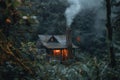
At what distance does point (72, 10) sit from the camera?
138ft

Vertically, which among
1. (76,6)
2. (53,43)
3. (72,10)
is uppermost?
(76,6)

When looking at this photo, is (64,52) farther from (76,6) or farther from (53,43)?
(76,6)

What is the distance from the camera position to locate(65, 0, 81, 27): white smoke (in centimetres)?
4030

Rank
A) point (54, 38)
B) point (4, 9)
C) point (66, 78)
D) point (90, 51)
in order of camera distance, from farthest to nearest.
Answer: point (90, 51) < point (54, 38) < point (66, 78) < point (4, 9)

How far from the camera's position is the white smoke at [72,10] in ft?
132

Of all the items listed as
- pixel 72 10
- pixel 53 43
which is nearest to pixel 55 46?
pixel 53 43

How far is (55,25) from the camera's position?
40844mm

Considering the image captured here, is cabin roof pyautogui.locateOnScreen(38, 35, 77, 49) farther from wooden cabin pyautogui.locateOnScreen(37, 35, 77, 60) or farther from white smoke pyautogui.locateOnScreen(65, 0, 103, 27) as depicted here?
white smoke pyautogui.locateOnScreen(65, 0, 103, 27)

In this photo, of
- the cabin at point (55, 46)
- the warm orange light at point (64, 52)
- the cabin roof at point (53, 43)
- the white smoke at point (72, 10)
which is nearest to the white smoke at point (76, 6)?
the white smoke at point (72, 10)

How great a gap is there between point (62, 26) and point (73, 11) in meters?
3.40

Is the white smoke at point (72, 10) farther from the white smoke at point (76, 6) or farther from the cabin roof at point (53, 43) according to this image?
the cabin roof at point (53, 43)

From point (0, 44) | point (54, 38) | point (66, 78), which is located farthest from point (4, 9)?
point (54, 38)

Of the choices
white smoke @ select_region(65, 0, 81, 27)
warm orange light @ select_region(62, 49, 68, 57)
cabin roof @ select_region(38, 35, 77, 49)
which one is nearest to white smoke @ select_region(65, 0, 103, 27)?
white smoke @ select_region(65, 0, 81, 27)

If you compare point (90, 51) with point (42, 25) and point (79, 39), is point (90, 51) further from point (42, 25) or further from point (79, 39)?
point (42, 25)
